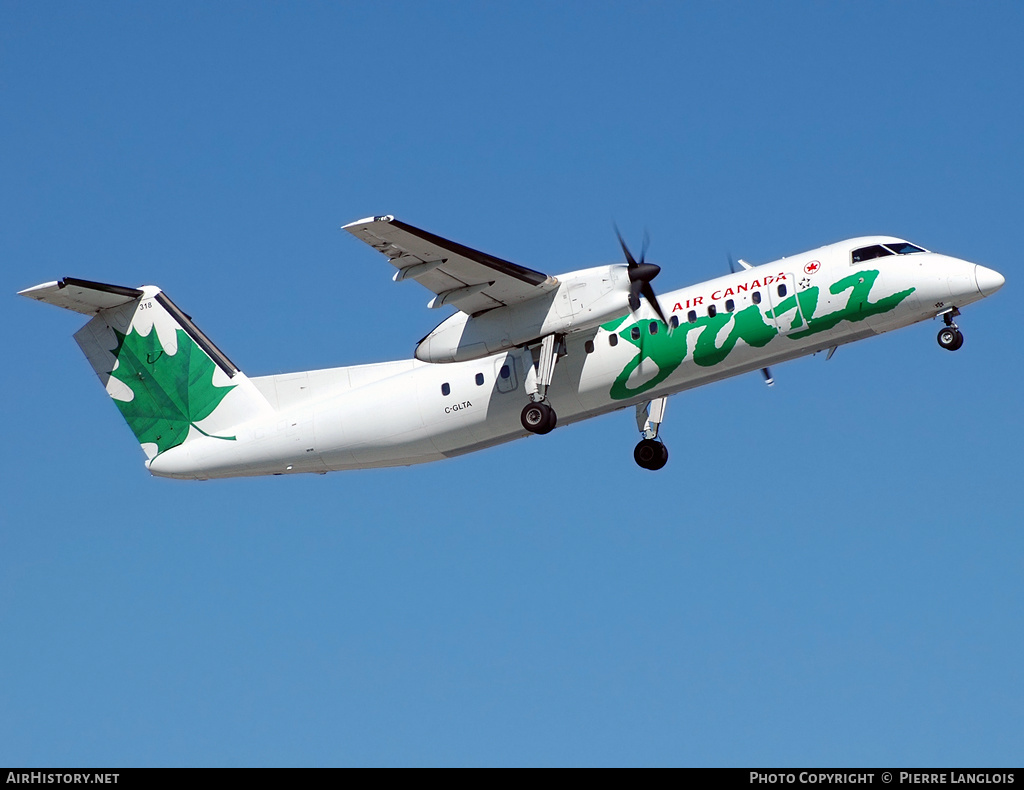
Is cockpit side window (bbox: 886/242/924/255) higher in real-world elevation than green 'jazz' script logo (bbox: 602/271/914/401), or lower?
higher

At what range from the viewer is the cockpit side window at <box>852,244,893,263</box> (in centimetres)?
2056

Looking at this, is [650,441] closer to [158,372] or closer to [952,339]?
[952,339]

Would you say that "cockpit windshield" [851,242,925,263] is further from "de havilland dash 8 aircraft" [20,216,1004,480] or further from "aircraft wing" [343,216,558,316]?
"aircraft wing" [343,216,558,316]

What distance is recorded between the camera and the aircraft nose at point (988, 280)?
20016mm

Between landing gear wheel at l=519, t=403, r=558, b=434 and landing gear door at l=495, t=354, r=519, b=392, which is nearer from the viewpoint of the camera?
landing gear wheel at l=519, t=403, r=558, b=434

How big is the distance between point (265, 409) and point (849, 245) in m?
10.7

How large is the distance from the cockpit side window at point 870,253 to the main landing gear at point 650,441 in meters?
4.71

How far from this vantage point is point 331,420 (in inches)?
868

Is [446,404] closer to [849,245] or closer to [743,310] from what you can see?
[743,310]

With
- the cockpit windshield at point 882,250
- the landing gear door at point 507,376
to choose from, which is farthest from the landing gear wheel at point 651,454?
the cockpit windshield at point 882,250

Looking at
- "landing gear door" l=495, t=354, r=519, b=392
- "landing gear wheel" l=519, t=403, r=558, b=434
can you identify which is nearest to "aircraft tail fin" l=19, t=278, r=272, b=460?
"landing gear door" l=495, t=354, r=519, b=392

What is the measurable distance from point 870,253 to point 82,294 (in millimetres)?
13676

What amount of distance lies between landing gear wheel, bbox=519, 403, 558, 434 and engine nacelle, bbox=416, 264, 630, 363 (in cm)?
114
